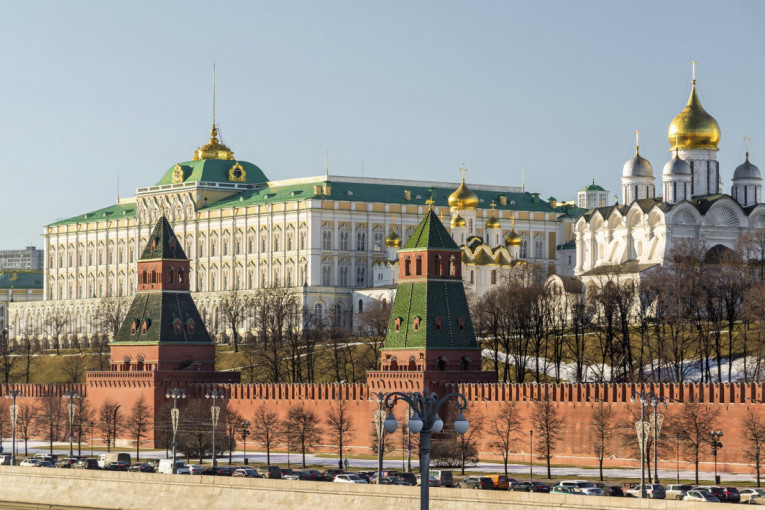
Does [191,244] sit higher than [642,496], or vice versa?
[191,244]

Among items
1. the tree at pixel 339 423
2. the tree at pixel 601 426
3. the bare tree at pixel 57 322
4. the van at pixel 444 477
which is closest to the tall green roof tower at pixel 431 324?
the tree at pixel 339 423

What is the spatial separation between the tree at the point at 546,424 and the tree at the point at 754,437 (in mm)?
9549

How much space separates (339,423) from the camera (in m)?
93.0

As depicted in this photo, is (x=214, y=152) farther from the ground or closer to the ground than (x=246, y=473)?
farther from the ground

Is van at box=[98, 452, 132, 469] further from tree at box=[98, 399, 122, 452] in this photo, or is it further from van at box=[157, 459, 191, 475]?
tree at box=[98, 399, 122, 452]

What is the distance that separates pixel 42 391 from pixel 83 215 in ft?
256

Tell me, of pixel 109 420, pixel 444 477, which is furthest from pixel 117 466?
pixel 109 420

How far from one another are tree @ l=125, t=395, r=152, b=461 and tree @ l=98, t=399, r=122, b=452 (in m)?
0.68

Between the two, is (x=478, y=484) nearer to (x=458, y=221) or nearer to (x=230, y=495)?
(x=230, y=495)

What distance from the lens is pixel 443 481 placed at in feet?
239

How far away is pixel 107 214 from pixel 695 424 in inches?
4497

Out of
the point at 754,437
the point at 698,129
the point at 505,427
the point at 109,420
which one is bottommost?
the point at 109,420

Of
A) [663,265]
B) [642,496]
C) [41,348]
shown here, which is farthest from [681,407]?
[41,348]

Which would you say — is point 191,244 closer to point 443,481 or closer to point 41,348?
point 41,348
